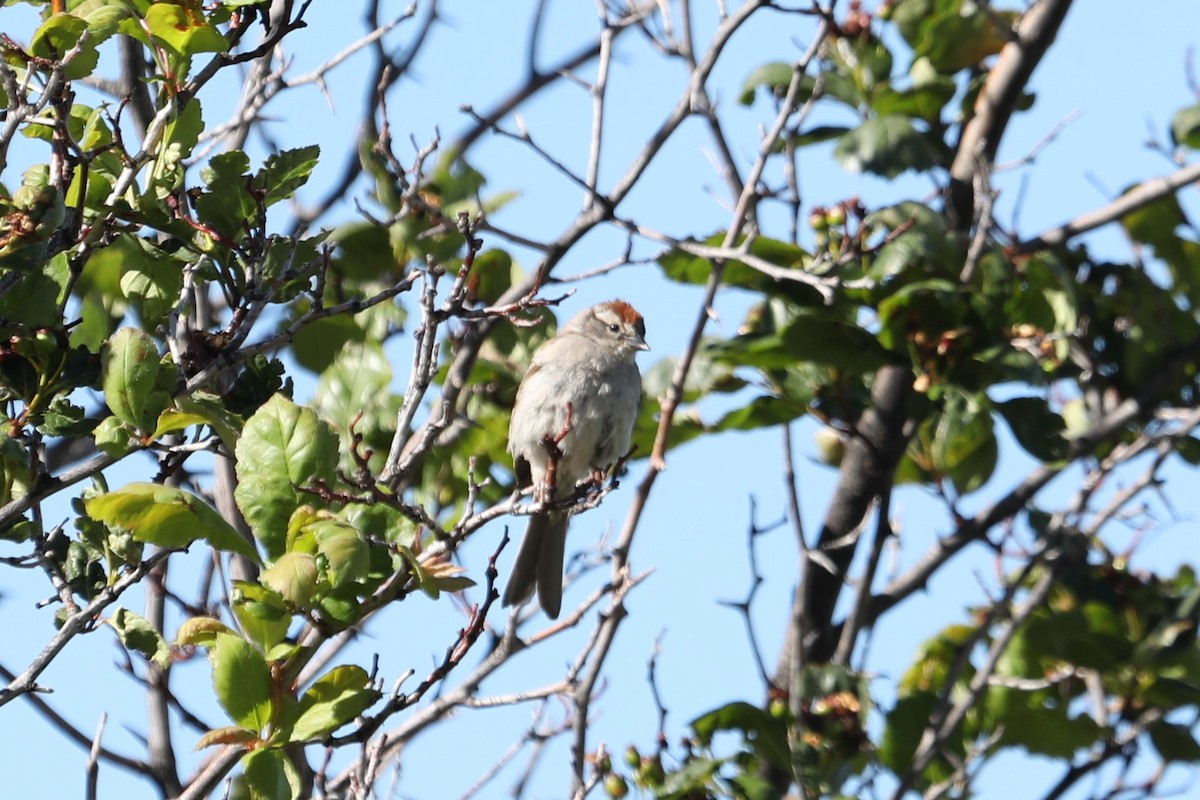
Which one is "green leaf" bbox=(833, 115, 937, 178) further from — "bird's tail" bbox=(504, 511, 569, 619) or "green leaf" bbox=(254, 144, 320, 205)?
"green leaf" bbox=(254, 144, 320, 205)

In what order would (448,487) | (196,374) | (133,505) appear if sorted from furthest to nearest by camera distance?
(448,487) < (196,374) < (133,505)

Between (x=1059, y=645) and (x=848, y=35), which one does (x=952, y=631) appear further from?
(x=848, y=35)

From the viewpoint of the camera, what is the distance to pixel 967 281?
4.91 m

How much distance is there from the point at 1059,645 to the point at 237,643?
3.53 meters

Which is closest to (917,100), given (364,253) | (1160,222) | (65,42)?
(1160,222)

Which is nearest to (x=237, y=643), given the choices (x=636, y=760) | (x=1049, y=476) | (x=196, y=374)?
(x=196, y=374)

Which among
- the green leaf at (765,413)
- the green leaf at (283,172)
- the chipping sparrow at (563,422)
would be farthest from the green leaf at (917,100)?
the green leaf at (283,172)

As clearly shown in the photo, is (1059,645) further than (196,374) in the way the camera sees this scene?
Yes

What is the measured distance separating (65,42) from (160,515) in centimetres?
87

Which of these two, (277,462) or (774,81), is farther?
(774,81)

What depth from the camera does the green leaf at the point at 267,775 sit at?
8.31 ft

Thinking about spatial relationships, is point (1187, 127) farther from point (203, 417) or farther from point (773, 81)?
point (203, 417)

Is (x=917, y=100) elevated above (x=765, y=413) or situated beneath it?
elevated above

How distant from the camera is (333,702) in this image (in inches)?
104
